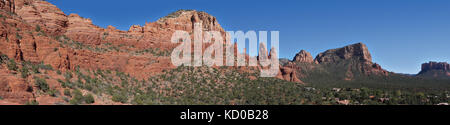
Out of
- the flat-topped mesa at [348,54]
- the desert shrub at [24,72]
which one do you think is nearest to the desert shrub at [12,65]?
the desert shrub at [24,72]

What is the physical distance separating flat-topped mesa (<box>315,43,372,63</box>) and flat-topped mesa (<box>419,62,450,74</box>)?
211 ft

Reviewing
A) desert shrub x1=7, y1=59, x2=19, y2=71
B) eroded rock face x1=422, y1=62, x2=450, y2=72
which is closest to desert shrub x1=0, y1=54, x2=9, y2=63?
desert shrub x1=7, y1=59, x2=19, y2=71

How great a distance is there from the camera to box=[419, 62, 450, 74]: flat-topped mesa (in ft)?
409

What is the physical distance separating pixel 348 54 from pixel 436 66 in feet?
252

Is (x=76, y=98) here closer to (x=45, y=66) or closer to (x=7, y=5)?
(x=45, y=66)

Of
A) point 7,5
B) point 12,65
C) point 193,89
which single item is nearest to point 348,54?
point 193,89

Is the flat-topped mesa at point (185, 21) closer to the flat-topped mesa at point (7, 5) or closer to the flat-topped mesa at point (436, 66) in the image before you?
the flat-topped mesa at point (7, 5)

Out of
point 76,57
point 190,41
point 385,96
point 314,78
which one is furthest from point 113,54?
point 314,78

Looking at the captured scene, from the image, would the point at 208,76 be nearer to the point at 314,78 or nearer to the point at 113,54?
the point at 113,54

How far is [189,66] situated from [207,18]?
77.9 feet

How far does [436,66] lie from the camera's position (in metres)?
128

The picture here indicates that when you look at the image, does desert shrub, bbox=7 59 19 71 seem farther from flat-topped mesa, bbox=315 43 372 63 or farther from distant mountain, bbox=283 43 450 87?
flat-topped mesa, bbox=315 43 372 63

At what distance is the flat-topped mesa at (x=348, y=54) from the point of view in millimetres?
98438

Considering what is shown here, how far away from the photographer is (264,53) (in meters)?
70.2
